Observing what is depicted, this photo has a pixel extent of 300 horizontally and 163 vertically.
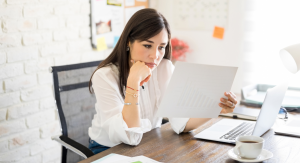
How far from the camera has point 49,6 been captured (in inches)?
82.5

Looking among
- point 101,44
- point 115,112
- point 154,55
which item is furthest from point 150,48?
point 101,44

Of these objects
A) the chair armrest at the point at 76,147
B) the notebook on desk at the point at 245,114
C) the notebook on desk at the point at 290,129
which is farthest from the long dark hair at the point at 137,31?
the notebook on desk at the point at 290,129

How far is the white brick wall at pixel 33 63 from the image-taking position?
1.87 m

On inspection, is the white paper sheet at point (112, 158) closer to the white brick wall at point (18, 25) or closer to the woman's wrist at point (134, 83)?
the woman's wrist at point (134, 83)

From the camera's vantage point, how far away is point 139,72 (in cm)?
136

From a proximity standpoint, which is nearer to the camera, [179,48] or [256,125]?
[256,125]

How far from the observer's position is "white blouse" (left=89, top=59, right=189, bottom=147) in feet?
4.17

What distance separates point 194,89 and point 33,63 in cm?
120

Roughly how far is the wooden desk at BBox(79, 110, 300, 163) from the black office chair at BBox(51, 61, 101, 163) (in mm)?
370

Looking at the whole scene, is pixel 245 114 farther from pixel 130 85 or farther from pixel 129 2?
pixel 129 2

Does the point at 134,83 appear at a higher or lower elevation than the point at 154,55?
lower

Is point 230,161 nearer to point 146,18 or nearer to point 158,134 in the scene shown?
point 158,134

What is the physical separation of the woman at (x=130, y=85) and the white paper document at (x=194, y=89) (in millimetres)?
65

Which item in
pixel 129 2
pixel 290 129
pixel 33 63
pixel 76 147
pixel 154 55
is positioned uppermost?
pixel 129 2
